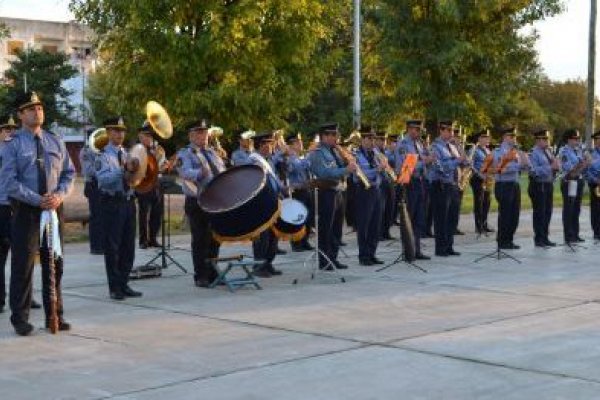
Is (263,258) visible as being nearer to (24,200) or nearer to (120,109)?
(24,200)

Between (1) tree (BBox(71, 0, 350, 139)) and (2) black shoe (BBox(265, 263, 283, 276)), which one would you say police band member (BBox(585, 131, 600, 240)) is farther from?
(2) black shoe (BBox(265, 263, 283, 276))

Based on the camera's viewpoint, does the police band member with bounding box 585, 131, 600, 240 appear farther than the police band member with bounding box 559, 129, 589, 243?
Yes

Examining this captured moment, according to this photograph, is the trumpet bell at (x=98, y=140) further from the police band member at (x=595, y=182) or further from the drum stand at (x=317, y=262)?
the police band member at (x=595, y=182)

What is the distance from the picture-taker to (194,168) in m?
12.1

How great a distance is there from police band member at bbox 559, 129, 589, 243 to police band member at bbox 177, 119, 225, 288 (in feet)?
25.4

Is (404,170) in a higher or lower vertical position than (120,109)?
lower

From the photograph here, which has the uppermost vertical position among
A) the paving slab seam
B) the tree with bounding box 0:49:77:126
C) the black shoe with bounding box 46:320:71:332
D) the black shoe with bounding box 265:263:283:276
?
the tree with bounding box 0:49:77:126

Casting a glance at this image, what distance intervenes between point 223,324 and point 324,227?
428 cm

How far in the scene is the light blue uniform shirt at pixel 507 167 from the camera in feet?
53.1

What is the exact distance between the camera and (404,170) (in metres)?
14.0

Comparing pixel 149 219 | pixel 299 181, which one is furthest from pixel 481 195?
pixel 149 219

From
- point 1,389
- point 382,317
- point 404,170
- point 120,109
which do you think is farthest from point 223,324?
point 120,109

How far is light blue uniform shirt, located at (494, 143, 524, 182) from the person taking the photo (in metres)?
16.2

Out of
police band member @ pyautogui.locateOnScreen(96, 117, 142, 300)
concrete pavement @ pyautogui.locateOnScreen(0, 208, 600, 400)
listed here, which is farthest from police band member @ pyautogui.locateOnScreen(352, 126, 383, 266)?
police band member @ pyautogui.locateOnScreen(96, 117, 142, 300)
